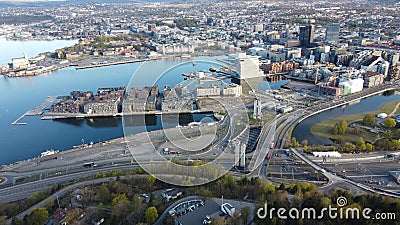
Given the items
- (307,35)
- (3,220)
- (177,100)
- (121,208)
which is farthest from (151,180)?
(307,35)

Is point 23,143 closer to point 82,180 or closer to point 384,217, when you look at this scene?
point 82,180

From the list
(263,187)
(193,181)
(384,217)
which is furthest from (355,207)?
(193,181)

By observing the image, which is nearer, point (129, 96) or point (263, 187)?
point (263, 187)

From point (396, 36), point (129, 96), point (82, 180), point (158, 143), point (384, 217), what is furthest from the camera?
point (396, 36)

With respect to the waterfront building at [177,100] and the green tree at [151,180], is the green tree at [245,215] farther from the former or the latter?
the waterfront building at [177,100]

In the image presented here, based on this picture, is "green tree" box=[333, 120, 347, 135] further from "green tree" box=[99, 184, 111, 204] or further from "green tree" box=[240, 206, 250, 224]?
"green tree" box=[99, 184, 111, 204]

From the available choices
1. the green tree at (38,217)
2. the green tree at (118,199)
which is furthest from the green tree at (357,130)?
the green tree at (38,217)

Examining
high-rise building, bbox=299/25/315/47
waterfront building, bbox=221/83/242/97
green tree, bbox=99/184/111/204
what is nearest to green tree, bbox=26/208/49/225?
green tree, bbox=99/184/111/204
